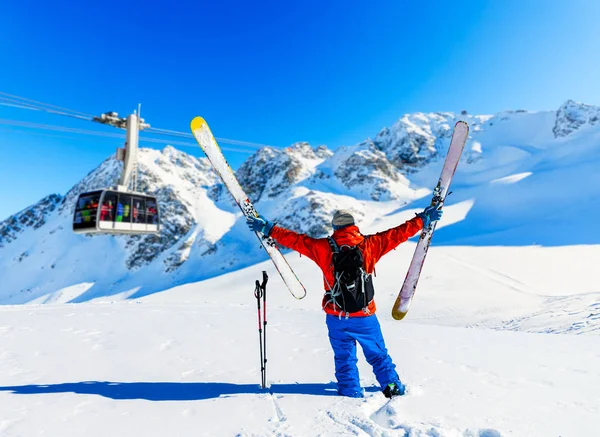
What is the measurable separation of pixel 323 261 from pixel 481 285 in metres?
19.6

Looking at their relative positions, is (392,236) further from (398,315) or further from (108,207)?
(108,207)

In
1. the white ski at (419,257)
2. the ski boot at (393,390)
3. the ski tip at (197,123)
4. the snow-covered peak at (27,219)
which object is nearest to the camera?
the ski boot at (393,390)

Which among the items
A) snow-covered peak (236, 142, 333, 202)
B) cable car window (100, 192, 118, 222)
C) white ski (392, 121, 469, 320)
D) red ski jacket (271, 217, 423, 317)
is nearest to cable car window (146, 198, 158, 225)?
cable car window (100, 192, 118, 222)

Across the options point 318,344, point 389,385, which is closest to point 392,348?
point 318,344

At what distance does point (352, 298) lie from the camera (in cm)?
373

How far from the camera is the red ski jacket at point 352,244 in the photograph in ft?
12.6

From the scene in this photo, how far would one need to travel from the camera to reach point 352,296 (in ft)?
12.2

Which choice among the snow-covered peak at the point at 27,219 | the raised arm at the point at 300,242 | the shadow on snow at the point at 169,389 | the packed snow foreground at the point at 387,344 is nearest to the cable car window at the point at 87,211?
the packed snow foreground at the point at 387,344

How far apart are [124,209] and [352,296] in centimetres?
1460

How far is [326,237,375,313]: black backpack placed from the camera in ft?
12.3

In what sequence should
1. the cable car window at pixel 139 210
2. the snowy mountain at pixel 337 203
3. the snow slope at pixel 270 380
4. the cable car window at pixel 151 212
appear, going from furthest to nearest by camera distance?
the snowy mountain at pixel 337 203
the cable car window at pixel 151 212
the cable car window at pixel 139 210
the snow slope at pixel 270 380

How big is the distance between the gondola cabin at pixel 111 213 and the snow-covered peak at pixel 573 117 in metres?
95.9

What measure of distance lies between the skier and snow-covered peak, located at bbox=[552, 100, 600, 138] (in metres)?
99.3

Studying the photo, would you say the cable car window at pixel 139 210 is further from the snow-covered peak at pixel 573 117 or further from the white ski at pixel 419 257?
the snow-covered peak at pixel 573 117
